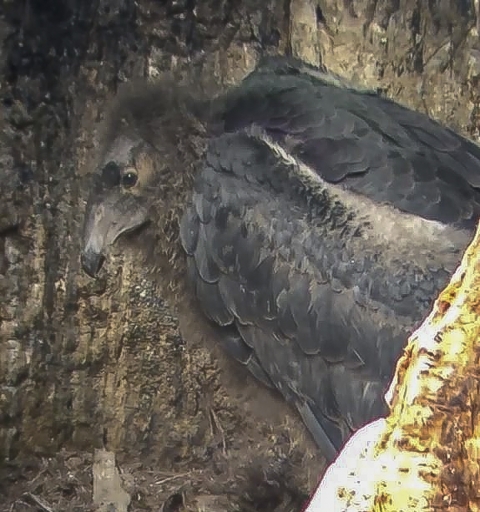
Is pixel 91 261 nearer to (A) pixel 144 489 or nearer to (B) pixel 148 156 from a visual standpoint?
(B) pixel 148 156

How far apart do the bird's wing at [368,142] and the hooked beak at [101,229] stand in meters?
0.35

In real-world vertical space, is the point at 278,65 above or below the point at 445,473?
above

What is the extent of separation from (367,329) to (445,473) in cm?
99

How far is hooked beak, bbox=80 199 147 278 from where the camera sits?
277cm

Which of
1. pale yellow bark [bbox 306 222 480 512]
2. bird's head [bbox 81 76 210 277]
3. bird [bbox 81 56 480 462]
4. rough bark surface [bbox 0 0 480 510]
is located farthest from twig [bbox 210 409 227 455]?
pale yellow bark [bbox 306 222 480 512]

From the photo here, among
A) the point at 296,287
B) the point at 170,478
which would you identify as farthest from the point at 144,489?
the point at 296,287

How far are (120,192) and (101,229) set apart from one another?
0.12 m

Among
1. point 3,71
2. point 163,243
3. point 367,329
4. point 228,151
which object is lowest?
point 367,329

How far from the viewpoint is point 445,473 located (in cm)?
131

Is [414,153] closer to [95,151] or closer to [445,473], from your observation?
[95,151]

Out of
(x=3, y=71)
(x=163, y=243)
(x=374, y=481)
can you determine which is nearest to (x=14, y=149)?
(x=3, y=71)

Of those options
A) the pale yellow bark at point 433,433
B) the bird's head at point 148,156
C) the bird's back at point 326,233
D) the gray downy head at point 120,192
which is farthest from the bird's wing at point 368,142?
the pale yellow bark at point 433,433

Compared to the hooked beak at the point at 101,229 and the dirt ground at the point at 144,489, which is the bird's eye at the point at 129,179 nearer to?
the hooked beak at the point at 101,229

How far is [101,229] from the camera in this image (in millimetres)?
2822
